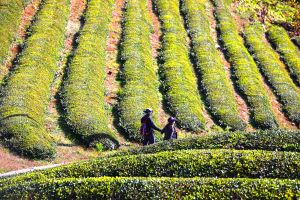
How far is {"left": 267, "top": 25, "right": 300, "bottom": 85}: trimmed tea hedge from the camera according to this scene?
147ft

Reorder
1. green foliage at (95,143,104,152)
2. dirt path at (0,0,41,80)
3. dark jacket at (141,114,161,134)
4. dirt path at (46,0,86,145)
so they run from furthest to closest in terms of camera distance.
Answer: dirt path at (0,0,41,80)
dirt path at (46,0,86,145)
green foliage at (95,143,104,152)
dark jacket at (141,114,161,134)

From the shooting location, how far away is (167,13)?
4891 centimetres

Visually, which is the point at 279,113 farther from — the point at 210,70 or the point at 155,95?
the point at 155,95

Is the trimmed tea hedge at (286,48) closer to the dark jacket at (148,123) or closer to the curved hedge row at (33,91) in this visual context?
the curved hedge row at (33,91)

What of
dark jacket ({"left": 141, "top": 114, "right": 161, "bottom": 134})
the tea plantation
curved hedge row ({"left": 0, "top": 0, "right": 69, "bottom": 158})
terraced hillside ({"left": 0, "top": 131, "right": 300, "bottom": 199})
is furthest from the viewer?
curved hedge row ({"left": 0, "top": 0, "right": 69, "bottom": 158})

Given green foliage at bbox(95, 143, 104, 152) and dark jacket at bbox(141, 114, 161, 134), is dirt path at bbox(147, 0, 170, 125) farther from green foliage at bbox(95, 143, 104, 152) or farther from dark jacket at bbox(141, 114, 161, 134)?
dark jacket at bbox(141, 114, 161, 134)

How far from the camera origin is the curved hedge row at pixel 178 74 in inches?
1242

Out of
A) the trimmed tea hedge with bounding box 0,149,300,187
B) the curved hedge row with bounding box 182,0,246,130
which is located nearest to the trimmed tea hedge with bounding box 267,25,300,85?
the curved hedge row with bounding box 182,0,246,130

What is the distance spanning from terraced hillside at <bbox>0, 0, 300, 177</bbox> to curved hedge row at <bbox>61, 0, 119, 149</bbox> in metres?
0.08

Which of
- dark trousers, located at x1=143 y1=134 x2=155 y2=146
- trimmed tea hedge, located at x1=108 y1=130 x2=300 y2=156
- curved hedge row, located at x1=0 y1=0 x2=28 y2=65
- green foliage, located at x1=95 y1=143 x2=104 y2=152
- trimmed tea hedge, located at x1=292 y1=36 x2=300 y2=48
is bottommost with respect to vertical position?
trimmed tea hedge, located at x1=292 y1=36 x2=300 y2=48

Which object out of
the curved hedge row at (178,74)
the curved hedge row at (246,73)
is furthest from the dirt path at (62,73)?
the curved hedge row at (246,73)

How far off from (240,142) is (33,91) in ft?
48.5

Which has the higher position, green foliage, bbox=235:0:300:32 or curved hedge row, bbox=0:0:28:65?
curved hedge row, bbox=0:0:28:65

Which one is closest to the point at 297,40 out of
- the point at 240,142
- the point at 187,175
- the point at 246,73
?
the point at 246,73
